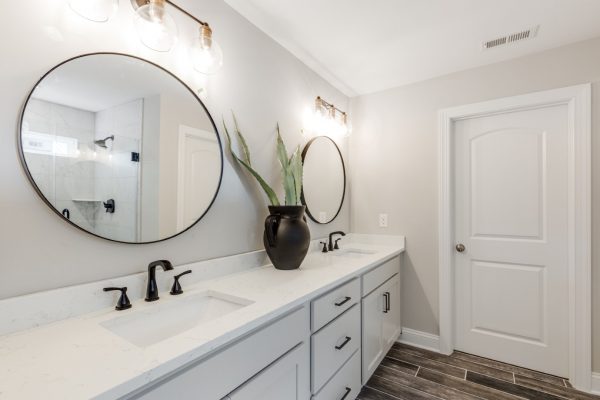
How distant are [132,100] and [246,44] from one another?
31.7 inches

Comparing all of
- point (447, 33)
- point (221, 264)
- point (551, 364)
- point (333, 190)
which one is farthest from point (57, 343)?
point (551, 364)

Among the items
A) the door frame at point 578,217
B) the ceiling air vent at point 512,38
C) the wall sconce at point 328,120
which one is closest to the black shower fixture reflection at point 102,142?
the wall sconce at point 328,120

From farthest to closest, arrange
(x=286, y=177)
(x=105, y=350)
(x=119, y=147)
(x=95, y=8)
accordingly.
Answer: (x=286, y=177) < (x=119, y=147) < (x=95, y=8) < (x=105, y=350)

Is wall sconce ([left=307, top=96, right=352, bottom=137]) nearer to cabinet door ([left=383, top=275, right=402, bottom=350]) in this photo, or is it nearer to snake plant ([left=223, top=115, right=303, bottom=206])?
snake plant ([left=223, top=115, right=303, bottom=206])

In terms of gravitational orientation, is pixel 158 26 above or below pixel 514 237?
above

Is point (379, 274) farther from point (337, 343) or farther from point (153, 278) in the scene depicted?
point (153, 278)

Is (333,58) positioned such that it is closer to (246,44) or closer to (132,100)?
(246,44)

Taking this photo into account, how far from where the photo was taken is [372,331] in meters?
1.85

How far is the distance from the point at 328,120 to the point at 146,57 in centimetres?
150

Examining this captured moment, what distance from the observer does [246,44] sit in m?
1.66

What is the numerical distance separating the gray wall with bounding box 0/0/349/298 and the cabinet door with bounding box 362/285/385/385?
811mm

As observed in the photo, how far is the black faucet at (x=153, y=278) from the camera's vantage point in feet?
3.62

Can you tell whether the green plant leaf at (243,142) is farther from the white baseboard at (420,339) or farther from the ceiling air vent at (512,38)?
the white baseboard at (420,339)

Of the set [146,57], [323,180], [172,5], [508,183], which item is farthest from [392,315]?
[172,5]
